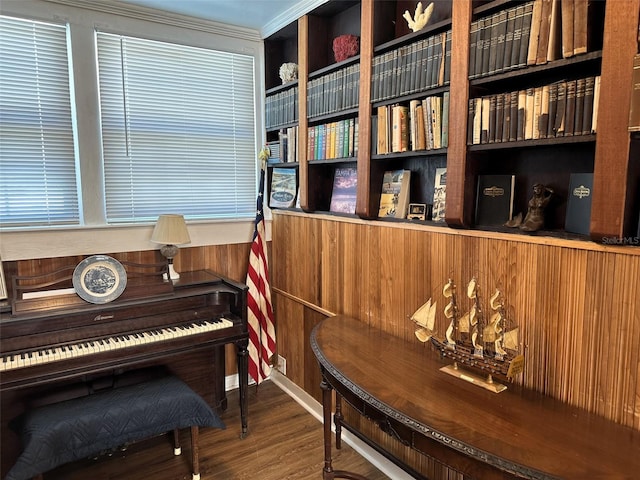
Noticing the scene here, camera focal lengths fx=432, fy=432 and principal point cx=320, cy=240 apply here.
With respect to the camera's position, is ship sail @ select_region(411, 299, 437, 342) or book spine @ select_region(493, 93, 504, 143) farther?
ship sail @ select_region(411, 299, 437, 342)

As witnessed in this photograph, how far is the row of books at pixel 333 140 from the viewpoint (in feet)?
7.86

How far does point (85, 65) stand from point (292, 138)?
131cm

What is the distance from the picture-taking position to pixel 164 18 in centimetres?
278

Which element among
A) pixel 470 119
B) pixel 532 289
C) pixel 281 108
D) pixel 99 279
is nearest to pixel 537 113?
pixel 470 119

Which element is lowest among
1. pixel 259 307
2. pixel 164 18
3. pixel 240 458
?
pixel 240 458

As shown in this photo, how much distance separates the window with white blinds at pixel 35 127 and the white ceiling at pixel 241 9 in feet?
1.88

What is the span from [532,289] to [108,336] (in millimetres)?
2038

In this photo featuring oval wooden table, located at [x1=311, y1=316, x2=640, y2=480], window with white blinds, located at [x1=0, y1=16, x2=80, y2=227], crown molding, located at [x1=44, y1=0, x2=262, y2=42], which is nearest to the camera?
oval wooden table, located at [x1=311, y1=316, x2=640, y2=480]

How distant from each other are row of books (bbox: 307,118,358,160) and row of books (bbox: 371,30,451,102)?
271 millimetres

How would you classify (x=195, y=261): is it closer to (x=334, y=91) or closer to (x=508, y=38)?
(x=334, y=91)

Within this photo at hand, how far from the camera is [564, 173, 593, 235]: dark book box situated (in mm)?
1441

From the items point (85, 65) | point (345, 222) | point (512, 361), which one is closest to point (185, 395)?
point (345, 222)

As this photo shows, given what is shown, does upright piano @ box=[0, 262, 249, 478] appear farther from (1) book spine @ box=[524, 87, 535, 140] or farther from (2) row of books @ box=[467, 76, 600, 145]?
(1) book spine @ box=[524, 87, 535, 140]
